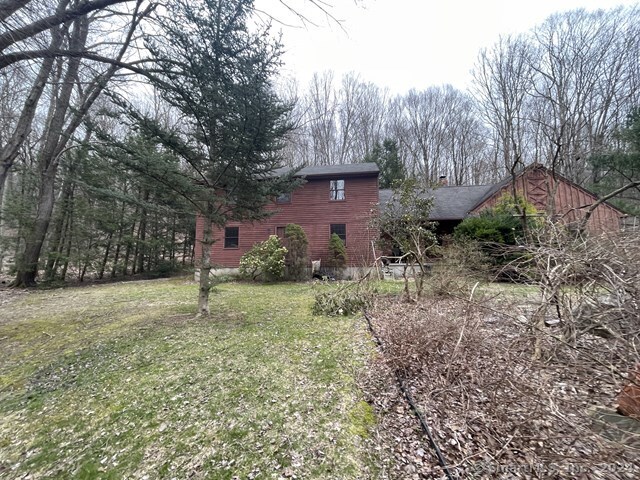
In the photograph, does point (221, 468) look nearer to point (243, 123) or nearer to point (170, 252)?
point (243, 123)

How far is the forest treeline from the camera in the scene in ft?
16.4

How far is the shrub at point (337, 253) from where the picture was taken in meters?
12.3

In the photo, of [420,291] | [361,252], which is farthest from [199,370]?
[361,252]

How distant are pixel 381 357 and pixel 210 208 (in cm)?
440

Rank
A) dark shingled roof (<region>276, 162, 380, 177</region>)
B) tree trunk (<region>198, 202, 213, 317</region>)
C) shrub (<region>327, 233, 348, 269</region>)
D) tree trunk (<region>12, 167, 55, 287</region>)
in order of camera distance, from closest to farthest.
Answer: tree trunk (<region>198, 202, 213, 317</region>)
tree trunk (<region>12, 167, 55, 287</region>)
shrub (<region>327, 233, 348, 269</region>)
dark shingled roof (<region>276, 162, 380, 177</region>)

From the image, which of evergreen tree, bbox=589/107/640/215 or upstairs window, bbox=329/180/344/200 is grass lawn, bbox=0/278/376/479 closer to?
upstairs window, bbox=329/180/344/200

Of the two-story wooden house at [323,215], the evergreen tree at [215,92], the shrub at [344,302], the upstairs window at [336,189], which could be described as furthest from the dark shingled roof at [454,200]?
the evergreen tree at [215,92]

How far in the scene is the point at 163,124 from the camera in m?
5.57

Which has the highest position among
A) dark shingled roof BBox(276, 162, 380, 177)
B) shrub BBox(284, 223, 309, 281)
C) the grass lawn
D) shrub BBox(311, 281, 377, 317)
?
dark shingled roof BBox(276, 162, 380, 177)

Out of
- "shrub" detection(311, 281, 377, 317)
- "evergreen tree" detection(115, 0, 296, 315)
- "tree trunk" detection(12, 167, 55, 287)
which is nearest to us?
"evergreen tree" detection(115, 0, 296, 315)

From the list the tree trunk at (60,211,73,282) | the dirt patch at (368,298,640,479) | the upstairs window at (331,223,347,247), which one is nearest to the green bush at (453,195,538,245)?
the upstairs window at (331,223,347,247)

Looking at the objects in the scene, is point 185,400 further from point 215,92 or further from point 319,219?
point 319,219

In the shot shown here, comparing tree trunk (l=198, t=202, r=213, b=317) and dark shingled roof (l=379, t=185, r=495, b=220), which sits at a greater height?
dark shingled roof (l=379, t=185, r=495, b=220)

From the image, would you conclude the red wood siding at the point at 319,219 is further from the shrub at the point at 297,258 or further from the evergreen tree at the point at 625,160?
the evergreen tree at the point at 625,160
